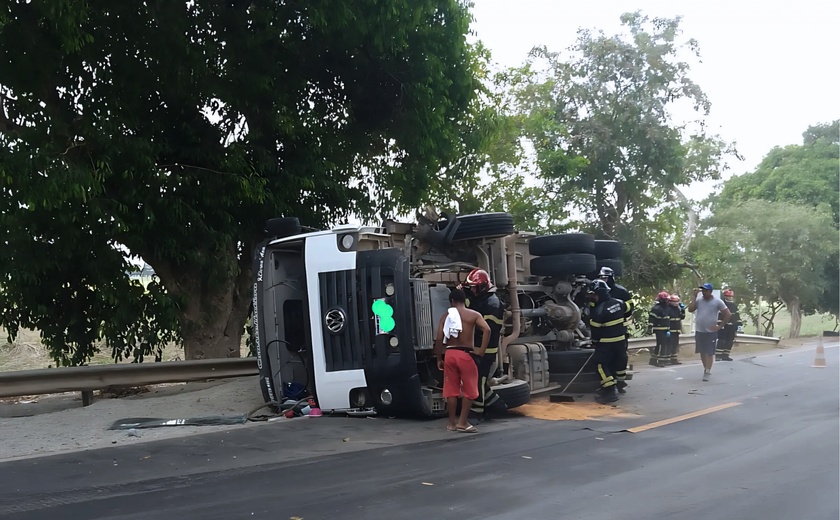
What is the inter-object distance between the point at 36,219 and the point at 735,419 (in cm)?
942

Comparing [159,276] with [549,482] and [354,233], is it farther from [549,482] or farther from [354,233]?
[549,482]

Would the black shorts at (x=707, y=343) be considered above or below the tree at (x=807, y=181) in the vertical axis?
below

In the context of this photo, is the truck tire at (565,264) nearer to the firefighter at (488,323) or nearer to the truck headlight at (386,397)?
the firefighter at (488,323)

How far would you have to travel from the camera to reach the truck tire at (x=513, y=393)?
8.83 meters

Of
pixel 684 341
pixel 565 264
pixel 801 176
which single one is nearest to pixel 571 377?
pixel 565 264

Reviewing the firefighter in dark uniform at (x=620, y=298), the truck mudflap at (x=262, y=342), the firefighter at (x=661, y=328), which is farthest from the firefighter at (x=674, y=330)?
the truck mudflap at (x=262, y=342)

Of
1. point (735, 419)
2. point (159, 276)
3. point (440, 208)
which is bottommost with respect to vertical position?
point (735, 419)

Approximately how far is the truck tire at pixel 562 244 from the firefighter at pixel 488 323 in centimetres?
279

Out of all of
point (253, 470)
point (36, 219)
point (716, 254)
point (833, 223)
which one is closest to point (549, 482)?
point (253, 470)

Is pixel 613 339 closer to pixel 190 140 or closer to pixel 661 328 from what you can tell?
pixel 190 140

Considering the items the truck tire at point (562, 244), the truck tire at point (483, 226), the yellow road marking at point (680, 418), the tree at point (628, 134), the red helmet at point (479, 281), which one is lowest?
the yellow road marking at point (680, 418)

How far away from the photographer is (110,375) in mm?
9688

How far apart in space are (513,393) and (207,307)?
6.07 meters

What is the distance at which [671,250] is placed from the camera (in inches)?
1060
